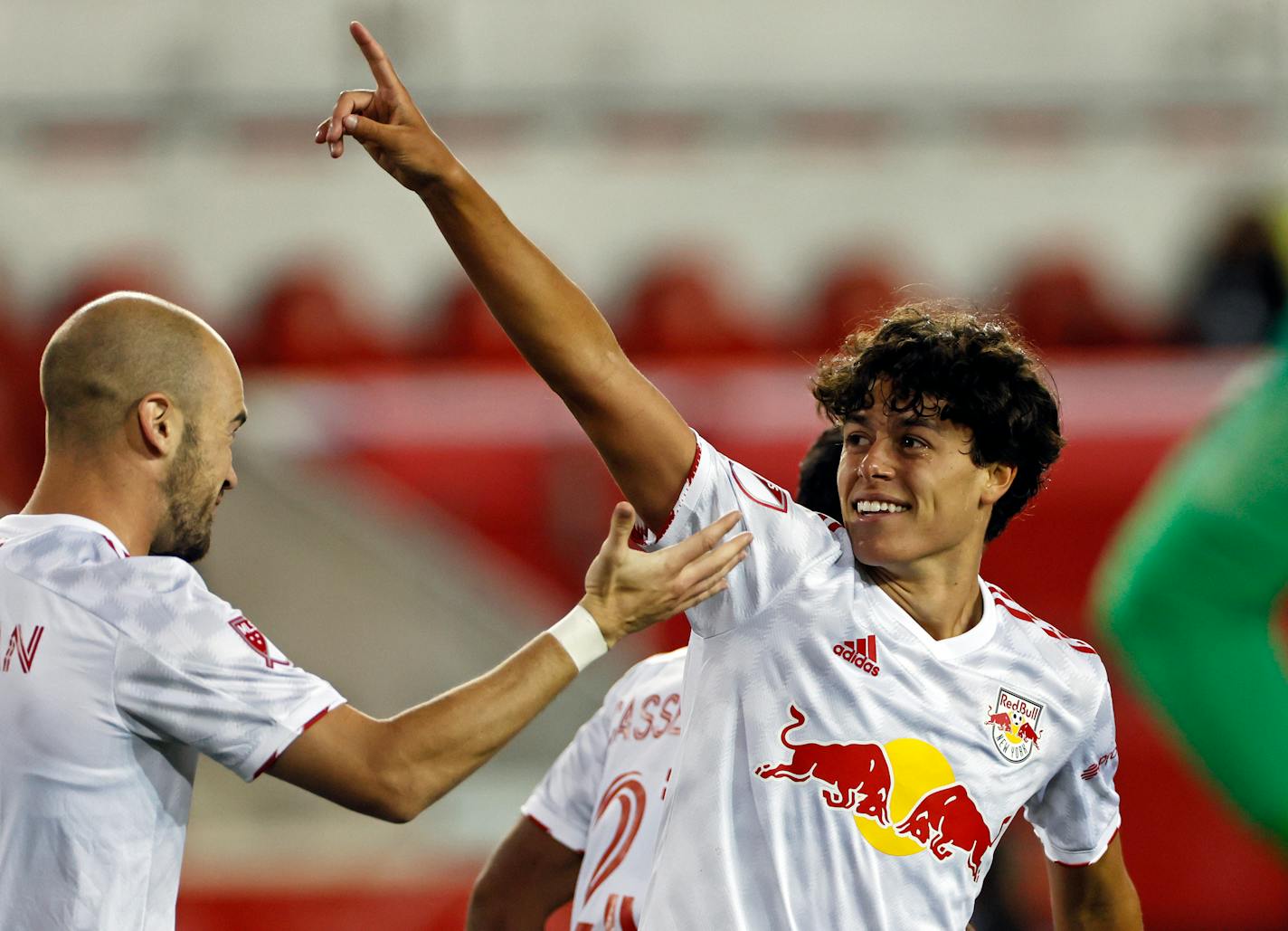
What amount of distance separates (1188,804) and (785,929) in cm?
521

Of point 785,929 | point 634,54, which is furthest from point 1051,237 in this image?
point 785,929

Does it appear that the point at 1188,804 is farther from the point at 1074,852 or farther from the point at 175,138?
the point at 175,138

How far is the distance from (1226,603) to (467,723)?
1.55 metres

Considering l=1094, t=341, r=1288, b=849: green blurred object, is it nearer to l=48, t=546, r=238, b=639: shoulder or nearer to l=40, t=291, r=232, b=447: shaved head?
l=48, t=546, r=238, b=639: shoulder

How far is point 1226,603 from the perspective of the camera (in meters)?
1.68

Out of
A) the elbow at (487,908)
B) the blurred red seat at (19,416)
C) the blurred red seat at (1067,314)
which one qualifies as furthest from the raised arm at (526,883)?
the blurred red seat at (1067,314)

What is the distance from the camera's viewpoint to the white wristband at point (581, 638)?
2990mm

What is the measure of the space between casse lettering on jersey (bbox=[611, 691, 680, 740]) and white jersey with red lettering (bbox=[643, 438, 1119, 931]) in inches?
24.1

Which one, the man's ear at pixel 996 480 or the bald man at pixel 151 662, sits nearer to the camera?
the bald man at pixel 151 662

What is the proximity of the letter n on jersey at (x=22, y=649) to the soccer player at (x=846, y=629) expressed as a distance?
921 millimetres

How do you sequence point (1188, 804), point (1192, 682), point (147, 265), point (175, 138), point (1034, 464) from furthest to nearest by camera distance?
point (175, 138) → point (147, 265) → point (1188, 804) → point (1034, 464) → point (1192, 682)

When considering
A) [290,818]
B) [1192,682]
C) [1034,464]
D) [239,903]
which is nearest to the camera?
[1192,682]

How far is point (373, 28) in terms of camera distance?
10125 millimetres

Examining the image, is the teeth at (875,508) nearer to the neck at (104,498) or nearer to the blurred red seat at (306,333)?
the neck at (104,498)
